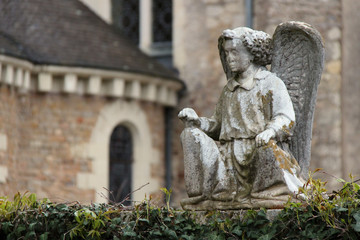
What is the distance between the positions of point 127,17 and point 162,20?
846mm

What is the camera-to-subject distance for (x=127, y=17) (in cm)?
2081

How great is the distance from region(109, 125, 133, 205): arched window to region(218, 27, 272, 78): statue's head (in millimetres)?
10767

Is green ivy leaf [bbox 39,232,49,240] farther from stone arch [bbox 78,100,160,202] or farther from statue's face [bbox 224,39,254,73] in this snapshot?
stone arch [bbox 78,100,160,202]

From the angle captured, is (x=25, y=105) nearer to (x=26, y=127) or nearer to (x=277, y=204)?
(x=26, y=127)

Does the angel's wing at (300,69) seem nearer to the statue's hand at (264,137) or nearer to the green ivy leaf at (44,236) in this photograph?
the statue's hand at (264,137)

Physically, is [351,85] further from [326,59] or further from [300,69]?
[300,69]

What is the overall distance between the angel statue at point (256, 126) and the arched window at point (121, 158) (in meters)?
10.6

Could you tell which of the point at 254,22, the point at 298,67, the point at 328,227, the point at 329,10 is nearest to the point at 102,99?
the point at 254,22

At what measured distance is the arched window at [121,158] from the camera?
18375 mm

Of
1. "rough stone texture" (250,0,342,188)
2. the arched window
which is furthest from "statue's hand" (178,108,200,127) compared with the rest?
the arched window

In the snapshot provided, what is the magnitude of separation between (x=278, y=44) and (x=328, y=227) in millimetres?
1659

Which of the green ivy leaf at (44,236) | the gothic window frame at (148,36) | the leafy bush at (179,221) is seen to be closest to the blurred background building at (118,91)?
the gothic window frame at (148,36)

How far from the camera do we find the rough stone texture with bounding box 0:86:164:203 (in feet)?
54.5

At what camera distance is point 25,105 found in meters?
16.9
